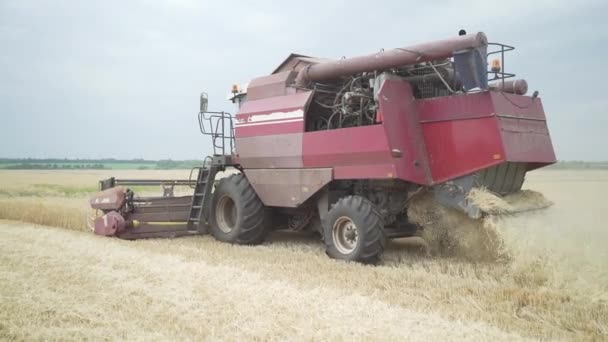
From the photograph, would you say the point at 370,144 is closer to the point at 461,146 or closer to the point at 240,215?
the point at 461,146

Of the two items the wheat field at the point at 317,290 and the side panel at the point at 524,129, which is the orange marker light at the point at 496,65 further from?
the wheat field at the point at 317,290

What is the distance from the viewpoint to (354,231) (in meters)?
7.38

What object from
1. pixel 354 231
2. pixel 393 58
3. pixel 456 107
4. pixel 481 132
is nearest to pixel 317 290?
pixel 354 231

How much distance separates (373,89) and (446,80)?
906mm

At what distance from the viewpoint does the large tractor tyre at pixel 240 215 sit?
29.5ft

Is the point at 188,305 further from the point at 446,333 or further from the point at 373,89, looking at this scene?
the point at 373,89

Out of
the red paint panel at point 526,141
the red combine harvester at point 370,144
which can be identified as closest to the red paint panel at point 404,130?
the red combine harvester at point 370,144

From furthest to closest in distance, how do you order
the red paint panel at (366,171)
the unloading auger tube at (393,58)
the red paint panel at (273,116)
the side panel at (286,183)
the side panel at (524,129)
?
the red paint panel at (273,116), the side panel at (286,183), the red paint panel at (366,171), the side panel at (524,129), the unloading auger tube at (393,58)

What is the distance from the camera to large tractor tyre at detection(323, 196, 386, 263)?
698cm

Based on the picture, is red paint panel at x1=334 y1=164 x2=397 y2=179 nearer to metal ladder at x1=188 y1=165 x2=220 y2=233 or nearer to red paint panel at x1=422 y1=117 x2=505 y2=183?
red paint panel at x1=422 y1=117 x2=505 y2=183

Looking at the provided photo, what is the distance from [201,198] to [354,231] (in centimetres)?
353

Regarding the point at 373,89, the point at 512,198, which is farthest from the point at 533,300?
the point at 373,89

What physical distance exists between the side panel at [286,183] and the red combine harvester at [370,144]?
16 mm

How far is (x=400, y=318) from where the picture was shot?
4.53m
